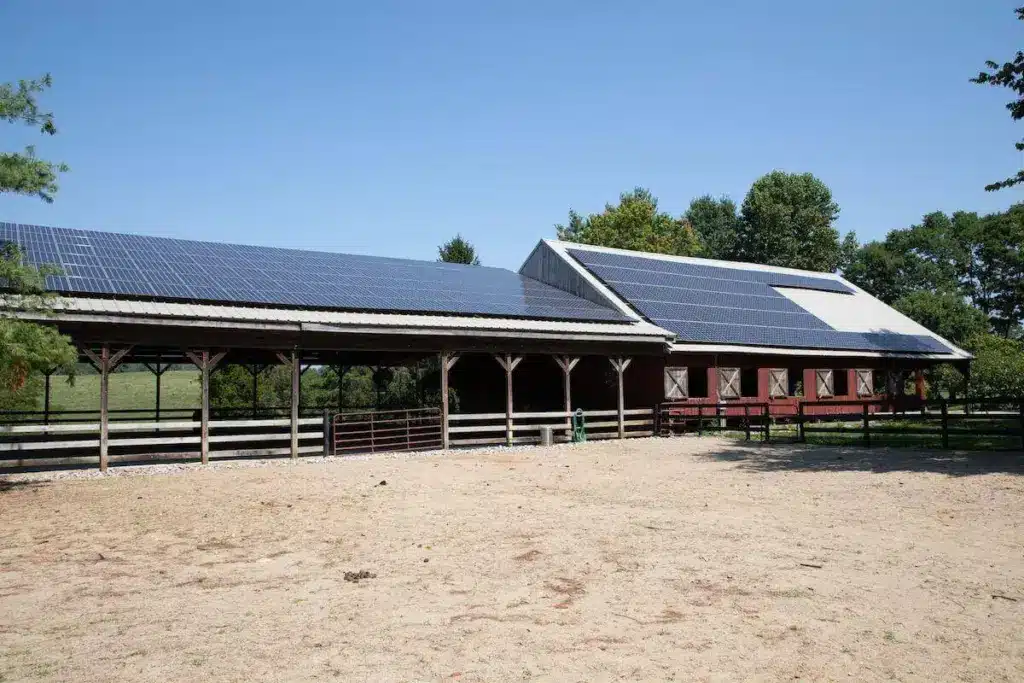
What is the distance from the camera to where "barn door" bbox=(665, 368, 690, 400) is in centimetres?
2609

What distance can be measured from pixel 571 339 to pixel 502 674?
1684 centimetres

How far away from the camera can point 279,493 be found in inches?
516

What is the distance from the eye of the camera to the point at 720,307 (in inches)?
1190

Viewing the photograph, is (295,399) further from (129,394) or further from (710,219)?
(710,219)

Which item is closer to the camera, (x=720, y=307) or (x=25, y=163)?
(x=25, y=163)

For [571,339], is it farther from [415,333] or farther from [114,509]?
[114,509]

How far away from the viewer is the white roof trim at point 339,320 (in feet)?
52.2

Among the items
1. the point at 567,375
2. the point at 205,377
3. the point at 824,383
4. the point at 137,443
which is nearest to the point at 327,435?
the point at 205,377

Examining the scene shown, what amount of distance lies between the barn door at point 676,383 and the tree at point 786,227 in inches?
1584

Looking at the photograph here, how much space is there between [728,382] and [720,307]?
3.69 metres

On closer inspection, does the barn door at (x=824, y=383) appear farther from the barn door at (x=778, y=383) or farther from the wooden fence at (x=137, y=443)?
the wooden fence at (x=137, y=443)

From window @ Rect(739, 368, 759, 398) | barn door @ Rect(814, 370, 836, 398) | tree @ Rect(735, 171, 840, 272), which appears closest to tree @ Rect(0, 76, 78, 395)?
window @ Rect(739, 368, 759, 398)

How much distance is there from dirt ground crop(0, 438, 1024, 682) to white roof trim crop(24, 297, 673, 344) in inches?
137

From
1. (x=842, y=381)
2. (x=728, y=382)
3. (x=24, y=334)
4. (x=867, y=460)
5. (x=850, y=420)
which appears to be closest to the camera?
(x=24, y=334)
